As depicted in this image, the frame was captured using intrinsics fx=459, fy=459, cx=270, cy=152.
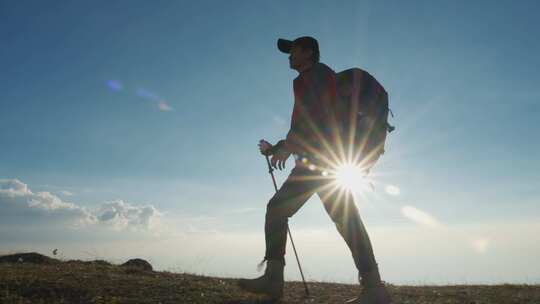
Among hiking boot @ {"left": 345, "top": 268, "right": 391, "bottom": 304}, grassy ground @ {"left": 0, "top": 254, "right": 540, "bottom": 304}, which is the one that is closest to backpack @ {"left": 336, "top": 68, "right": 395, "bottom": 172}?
hiking boot @ {"left": 345, "top": 268, "right": 391, "bottom": 304}

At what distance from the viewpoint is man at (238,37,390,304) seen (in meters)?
5.66

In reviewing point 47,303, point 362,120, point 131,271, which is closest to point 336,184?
point 362,120

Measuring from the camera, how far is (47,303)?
5.59 metres

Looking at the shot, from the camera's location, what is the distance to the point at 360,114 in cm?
578

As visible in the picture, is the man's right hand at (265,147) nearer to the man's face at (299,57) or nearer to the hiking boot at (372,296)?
the man's face at (299,57)

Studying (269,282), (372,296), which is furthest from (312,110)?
(372,296)

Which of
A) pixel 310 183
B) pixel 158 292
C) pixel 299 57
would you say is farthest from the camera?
pixel 158 292

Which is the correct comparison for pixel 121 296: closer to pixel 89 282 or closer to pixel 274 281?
pixel 89 282

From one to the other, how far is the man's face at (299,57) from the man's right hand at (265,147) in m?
1.15

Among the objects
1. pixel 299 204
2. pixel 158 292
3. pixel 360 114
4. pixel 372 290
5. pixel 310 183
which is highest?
pixel 360 114

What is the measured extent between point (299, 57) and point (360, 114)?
3.80 feet

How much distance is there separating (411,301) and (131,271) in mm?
5443

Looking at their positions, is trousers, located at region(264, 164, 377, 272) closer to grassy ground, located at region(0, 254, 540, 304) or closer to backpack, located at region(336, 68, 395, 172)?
backpack, located at region(336, 68, 395, 172)

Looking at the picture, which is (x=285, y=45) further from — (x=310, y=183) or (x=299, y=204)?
(x=299, y=204)
